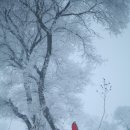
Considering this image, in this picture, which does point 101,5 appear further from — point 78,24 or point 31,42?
point 31,42

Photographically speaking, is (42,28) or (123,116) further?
(123,116)

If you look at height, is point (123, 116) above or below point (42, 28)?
below

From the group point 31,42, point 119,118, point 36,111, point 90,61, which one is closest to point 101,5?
point 90,61

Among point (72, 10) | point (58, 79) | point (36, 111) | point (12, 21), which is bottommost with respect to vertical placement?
point (36, 111)

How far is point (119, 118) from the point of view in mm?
43219

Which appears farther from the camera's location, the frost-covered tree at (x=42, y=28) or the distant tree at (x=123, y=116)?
the distant tree at (x=123, y=116)

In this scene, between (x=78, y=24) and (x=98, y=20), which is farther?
(x=78, y=24)

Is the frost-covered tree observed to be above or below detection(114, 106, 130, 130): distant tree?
above

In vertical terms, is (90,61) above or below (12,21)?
below

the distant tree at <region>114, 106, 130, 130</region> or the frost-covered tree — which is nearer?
the frost-covered tree

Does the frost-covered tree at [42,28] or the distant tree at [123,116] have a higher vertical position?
the frost-covered tree at [42,28]

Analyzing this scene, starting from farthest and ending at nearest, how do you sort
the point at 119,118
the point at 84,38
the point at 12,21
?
the point at 119,118 < the point at 84,38 < the point at 12,21

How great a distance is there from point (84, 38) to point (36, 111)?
3783 mm

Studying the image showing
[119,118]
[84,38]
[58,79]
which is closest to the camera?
[84,38]
